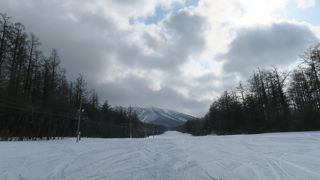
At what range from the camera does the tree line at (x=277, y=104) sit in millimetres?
Answer: 49406

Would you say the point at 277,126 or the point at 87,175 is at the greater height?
the point at 277,126

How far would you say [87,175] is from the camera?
908 centimetres

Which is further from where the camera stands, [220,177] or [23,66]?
[23,66]

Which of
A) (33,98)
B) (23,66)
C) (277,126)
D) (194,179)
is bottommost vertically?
(194,179)

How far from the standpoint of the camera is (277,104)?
6231cm

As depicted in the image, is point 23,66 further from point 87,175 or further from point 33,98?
point 87,175

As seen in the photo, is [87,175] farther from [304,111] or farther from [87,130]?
[87,130]

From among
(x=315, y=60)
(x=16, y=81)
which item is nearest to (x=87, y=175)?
(x=16, y=81)

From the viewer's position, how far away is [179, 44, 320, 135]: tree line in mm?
49406

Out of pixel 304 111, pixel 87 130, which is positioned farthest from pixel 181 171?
pixel 87 130

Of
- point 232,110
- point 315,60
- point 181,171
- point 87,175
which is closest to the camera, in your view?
point 87,175

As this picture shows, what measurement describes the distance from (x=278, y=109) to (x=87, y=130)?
42490 millimetres

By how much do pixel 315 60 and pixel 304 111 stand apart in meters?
8.27

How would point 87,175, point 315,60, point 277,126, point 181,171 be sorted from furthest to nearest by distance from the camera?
point 277,126
point 315,60
point 181,171
point 87,175
